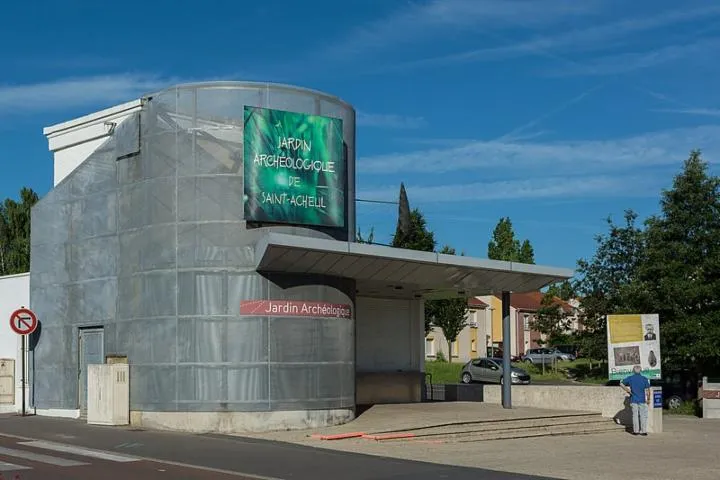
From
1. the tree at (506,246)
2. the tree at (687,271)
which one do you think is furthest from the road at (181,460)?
the tree at (506,246)

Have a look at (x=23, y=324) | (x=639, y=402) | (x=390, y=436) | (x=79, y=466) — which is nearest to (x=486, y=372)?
(x=639, y=402)

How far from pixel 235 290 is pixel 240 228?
1437 millimetres

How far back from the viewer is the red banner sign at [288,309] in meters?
21.8

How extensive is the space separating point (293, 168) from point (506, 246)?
241 ft

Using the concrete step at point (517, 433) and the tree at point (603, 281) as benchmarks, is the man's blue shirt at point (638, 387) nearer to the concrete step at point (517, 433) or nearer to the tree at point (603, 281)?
the concrete step at point (517, 433)

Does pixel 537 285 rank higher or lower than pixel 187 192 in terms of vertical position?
lower

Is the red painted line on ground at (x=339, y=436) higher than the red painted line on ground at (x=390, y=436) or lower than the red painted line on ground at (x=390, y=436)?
higher

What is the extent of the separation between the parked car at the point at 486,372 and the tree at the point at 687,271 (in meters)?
14.8

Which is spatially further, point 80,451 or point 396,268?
point 396,268

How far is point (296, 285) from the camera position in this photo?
73.0 ft

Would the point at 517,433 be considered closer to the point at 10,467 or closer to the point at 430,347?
the point at 10,467

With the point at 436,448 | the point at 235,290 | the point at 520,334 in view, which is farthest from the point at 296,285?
the point at 520,334

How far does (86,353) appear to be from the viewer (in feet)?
80.1

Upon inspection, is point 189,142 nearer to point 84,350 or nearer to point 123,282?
point 123,282
